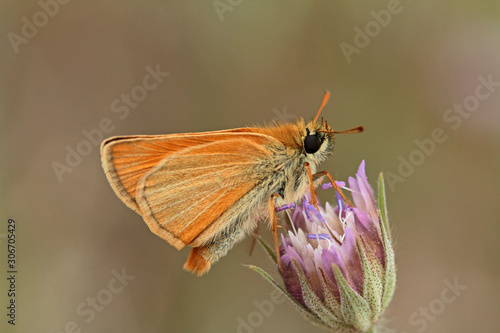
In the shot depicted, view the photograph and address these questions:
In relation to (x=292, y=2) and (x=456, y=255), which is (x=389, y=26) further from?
(x=456, y=255)

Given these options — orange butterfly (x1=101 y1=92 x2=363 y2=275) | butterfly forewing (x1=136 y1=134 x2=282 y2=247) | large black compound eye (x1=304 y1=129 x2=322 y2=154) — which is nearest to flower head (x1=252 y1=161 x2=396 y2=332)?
orange butterfly (x1=101 y1=92 x2=363 y2=275)

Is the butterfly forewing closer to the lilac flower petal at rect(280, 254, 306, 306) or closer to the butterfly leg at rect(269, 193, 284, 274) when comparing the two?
the butterfly leg at rect(269, 193, 284, 274)

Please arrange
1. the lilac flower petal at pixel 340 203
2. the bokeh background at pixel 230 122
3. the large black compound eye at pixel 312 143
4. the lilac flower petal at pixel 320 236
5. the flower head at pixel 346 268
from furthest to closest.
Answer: the bokeh background at pixel 230 122
the large black compound eye at pixel 312 143
the lilac flower petal at pixel 340 203
the lilac flower petal at pixel 320 236
the flower head at pixel 346 268

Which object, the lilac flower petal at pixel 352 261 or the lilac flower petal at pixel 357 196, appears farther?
the lilac flower petal at pixel 357 196

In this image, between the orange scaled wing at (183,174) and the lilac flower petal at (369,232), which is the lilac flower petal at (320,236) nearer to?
the lilac flower petal at (369,232)

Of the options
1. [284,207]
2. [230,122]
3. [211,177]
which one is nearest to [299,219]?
[284,207]

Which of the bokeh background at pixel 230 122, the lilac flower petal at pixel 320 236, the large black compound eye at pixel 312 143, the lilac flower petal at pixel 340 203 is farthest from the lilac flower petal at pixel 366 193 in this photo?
the bokeh background at pixel 230 122
